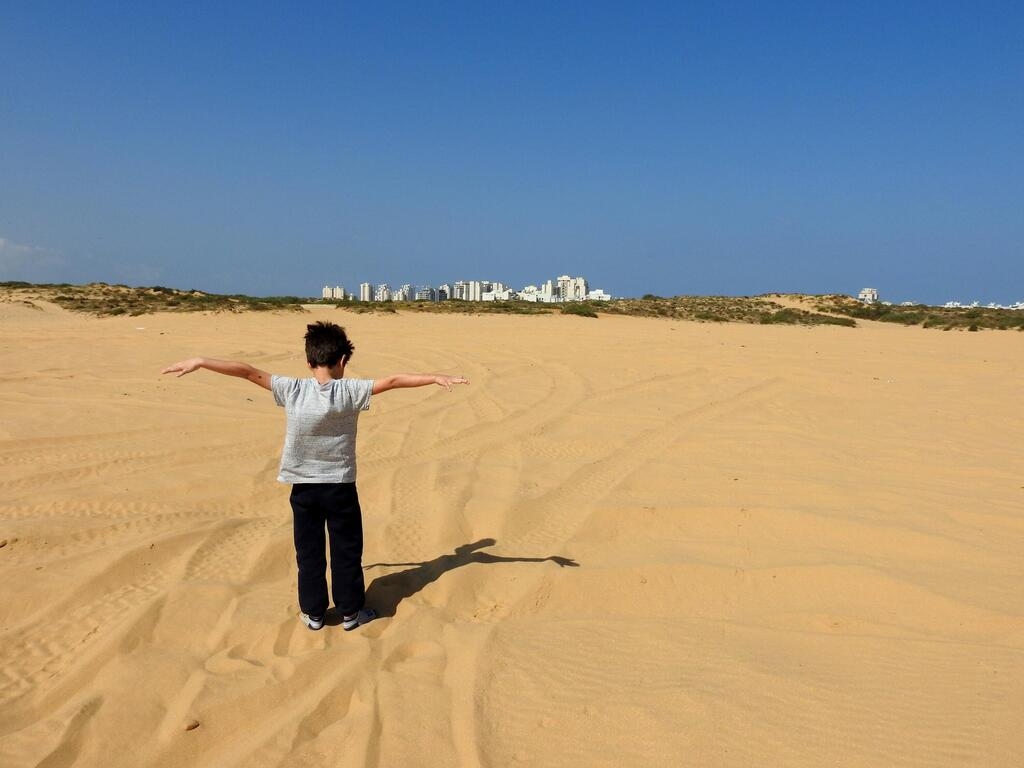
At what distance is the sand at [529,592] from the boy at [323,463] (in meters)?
0.17

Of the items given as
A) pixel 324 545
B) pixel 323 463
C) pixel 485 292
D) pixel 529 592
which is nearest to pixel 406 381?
pixel 323 463

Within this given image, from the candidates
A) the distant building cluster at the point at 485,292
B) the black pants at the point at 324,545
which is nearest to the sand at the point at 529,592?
the black pants at the point at 324,545

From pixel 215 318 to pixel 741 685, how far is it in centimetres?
2163

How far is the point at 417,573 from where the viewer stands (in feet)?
12.0

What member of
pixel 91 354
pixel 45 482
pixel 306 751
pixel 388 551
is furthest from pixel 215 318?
pixel 306 751

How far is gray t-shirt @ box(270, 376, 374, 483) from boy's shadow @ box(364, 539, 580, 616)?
711 mm

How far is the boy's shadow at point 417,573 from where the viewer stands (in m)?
3.36

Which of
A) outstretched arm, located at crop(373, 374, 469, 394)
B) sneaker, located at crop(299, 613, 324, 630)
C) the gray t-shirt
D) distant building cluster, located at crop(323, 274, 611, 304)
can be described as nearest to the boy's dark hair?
the gray t-shirt

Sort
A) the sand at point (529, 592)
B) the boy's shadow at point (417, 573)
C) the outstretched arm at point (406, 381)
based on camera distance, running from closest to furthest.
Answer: the sand at point (529, 592) → the outstretched arm at point (406, 381) → the boy's shadow at point (417, 573)

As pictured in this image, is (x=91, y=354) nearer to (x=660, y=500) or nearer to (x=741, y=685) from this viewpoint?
(x=660, y=500)

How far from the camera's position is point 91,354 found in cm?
1105

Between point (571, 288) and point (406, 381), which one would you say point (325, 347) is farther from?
point (571, 288)

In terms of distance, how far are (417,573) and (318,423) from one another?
3.67ft

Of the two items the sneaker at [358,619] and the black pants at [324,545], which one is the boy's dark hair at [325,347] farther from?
the sneaker at [358,619]
